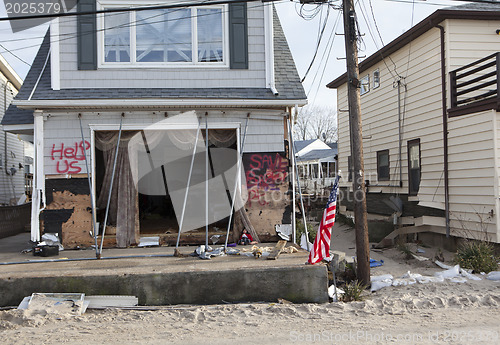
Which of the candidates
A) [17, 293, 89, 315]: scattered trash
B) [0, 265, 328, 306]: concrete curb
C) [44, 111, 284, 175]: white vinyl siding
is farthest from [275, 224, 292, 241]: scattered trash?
[17, 293, 89, 315]: scattered trash

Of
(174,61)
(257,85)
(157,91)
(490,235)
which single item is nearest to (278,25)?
(257,85)

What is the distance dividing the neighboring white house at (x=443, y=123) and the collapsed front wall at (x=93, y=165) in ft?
15.7

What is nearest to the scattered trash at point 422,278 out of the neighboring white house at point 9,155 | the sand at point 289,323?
the sand at point 289,323

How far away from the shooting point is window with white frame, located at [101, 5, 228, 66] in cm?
947

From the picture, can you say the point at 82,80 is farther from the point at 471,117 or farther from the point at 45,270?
the point at 471,117

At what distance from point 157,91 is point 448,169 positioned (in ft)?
25.9

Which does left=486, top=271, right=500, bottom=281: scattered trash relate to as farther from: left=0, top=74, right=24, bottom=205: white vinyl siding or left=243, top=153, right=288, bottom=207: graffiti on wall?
left=0, top=74, right=24, bottom=205: white vinyl siding

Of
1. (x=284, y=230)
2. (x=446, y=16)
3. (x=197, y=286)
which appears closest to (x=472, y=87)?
(x=446, y=16)

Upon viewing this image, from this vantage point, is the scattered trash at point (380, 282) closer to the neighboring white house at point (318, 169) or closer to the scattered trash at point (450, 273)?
the scattered trash at point (450, 273)

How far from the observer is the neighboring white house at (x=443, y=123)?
32.8 feet

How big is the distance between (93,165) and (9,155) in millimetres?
12169

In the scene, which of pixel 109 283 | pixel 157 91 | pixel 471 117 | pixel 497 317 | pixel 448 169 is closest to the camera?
pixel 497 317

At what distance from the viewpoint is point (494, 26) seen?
37.5ft

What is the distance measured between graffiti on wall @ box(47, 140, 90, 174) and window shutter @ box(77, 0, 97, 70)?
5.79 feet
